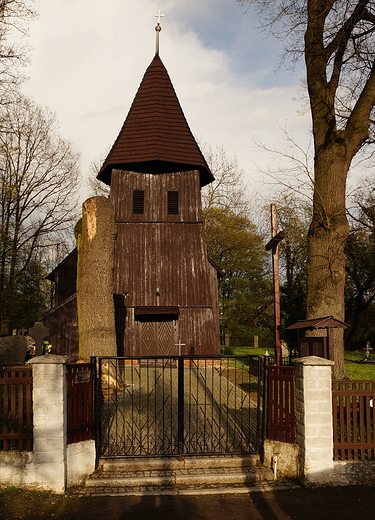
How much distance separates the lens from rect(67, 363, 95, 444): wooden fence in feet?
21.4

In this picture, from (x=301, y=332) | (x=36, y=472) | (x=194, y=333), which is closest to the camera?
(x=36, y=472)

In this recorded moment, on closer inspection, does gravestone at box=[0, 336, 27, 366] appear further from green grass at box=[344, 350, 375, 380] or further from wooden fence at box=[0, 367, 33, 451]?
green grass at box=[344, 350, 375, 380]

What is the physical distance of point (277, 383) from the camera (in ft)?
23.1

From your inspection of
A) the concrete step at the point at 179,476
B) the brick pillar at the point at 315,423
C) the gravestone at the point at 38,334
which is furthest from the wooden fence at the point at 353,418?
the gravestone at the point at 38,334

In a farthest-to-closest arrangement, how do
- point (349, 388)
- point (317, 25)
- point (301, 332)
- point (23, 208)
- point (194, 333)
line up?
1. point (23, 208)
2. point (194, 333)
3. point (317, 25)
4. point (301, 332)
5. point (349, 388)

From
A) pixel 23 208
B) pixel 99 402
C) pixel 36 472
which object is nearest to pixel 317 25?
pixel 99 402

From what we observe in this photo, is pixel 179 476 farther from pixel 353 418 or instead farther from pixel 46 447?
pixel 353 418

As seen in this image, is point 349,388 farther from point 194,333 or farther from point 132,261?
point 132,261

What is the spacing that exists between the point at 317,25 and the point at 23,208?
24.0 m

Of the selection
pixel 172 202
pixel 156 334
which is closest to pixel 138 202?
pixel 172 202

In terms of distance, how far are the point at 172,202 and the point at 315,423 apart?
15.7m

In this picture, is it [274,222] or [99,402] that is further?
[274,222]

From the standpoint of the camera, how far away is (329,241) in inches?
483

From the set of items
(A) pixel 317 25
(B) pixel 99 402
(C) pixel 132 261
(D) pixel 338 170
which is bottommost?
(B) pixel 99 402
